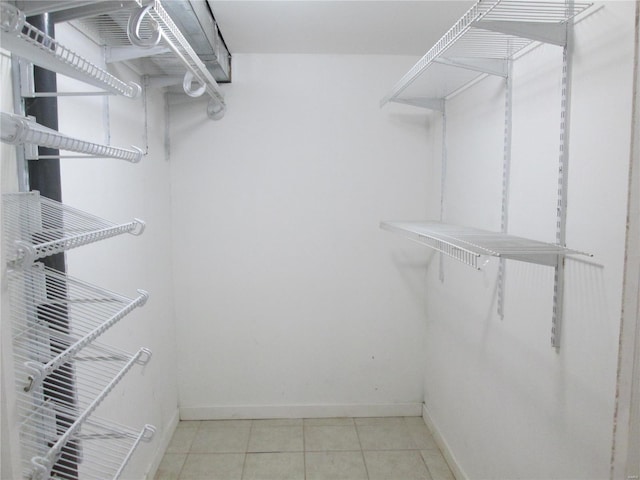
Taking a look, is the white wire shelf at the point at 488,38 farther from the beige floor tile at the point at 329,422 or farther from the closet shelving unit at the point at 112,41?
the beige floor tile at the point at 329,422

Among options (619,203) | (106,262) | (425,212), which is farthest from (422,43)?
(106,262)

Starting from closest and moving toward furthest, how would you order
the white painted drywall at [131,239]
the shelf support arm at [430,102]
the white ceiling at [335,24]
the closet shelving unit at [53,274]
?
the closet shelving unit at [53,274], the white painted drywall at [131,239], the white ceiling at [335,24], the shelf support arm at [430,102]

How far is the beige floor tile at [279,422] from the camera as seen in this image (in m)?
2.77

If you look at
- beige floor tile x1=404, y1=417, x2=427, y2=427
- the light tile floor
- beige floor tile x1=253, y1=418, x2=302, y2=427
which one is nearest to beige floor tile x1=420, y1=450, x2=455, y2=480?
the light tile floor

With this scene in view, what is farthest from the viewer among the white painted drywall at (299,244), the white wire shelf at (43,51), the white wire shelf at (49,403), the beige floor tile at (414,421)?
the beige floor tile at (414,421)

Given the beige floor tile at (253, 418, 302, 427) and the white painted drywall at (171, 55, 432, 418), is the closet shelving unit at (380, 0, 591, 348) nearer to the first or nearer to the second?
the white painted drywall at (171, 55, 432, 418)

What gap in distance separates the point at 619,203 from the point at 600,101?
292 millimetres

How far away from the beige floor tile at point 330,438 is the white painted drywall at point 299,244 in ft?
0.52

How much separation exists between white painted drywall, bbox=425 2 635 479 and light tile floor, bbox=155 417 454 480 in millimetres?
308

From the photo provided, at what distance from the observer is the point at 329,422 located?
2.80 metres

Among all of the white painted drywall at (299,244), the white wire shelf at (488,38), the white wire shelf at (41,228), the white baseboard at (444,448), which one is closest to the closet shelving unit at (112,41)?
the white wire shelf at (41,228)

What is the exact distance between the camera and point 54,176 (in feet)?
4.11

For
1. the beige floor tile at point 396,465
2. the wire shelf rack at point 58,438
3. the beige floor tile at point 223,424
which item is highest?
the wire shelf rack at point 58,438

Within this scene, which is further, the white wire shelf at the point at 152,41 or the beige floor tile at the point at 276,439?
the beige floor tile at the point at 276,439
